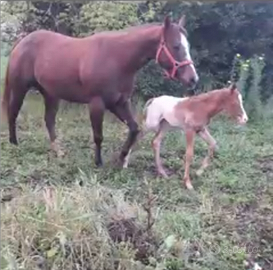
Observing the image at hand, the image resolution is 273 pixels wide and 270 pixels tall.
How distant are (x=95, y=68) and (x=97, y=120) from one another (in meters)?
0.17

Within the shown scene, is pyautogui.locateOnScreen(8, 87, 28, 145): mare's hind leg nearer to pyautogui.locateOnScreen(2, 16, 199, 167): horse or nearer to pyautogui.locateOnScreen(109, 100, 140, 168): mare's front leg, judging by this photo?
pyautogui.locateOnScreen(2, 16, 199, 167): horse

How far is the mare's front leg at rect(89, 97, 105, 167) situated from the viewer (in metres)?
1.67

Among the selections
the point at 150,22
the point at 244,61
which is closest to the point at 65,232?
the point at 150,22

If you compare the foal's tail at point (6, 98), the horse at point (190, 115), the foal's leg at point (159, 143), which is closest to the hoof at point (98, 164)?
the horse at point (190, 115)

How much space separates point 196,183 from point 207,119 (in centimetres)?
19

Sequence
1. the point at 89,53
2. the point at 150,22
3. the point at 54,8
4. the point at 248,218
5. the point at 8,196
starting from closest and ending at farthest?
the point at 8,196
the point at 54,8
the point at 89,53
the point at 150,22
the point at 248,218

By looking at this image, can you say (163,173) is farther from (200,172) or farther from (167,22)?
(167,22)

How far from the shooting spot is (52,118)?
5.12ft

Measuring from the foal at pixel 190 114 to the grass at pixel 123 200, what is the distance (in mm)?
29

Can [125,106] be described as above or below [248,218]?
above

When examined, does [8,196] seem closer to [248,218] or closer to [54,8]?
[54,8]

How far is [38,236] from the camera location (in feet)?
4.75

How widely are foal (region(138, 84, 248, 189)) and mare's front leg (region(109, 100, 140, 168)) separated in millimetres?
70

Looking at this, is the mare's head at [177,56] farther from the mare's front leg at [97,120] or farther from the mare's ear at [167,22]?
the mare's front leg at [97,120]
